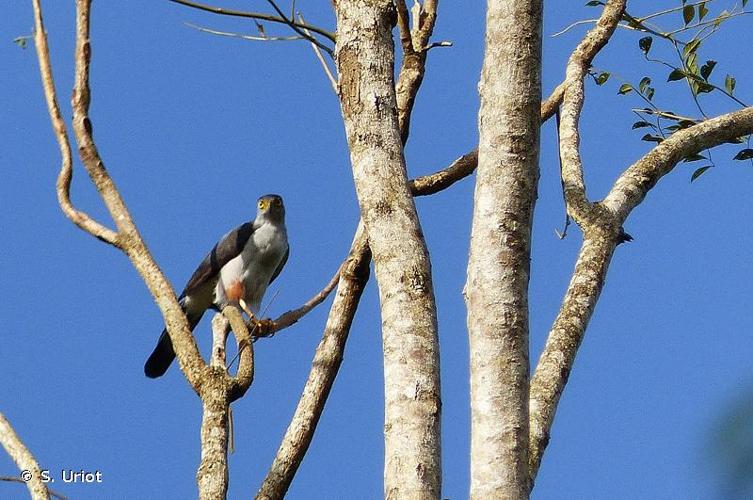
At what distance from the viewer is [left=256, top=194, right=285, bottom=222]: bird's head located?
8.94 meters

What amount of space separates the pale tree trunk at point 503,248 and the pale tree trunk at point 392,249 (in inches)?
5.4

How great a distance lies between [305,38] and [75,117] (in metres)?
1.15

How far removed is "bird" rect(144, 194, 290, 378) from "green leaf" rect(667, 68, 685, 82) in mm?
3915

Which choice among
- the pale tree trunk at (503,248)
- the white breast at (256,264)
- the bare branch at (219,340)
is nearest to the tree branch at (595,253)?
the pale tree trunk at (503,248)

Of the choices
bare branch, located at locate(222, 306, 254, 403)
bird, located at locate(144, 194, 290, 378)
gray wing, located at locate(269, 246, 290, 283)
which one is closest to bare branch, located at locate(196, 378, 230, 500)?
bare branch, located at locate(222, 306, 254, 403)

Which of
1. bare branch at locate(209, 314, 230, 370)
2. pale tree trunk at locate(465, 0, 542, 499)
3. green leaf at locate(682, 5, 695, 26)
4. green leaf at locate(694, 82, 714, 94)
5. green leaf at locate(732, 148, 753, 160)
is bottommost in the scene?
pale tree trunk at locate(465, 0, 542, 499)

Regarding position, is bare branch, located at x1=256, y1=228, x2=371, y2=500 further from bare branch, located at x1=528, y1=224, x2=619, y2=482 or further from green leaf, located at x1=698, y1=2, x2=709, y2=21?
green leaf, located at x1=698, y1=2, x2=709, y2=21

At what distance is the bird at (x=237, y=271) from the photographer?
8266mm

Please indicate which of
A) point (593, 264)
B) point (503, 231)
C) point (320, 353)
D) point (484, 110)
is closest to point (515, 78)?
point (484, 110)

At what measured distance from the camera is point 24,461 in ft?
11.6

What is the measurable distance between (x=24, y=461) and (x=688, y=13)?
434 cm

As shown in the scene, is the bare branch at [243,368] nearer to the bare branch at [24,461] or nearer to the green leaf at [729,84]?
the bare branch at [24,461]

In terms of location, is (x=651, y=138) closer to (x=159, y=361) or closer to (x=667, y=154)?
(x=667, y=154)

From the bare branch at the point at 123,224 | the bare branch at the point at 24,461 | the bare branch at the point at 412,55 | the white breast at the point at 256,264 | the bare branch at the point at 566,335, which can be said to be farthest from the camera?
the white breast at the point at 256,264
